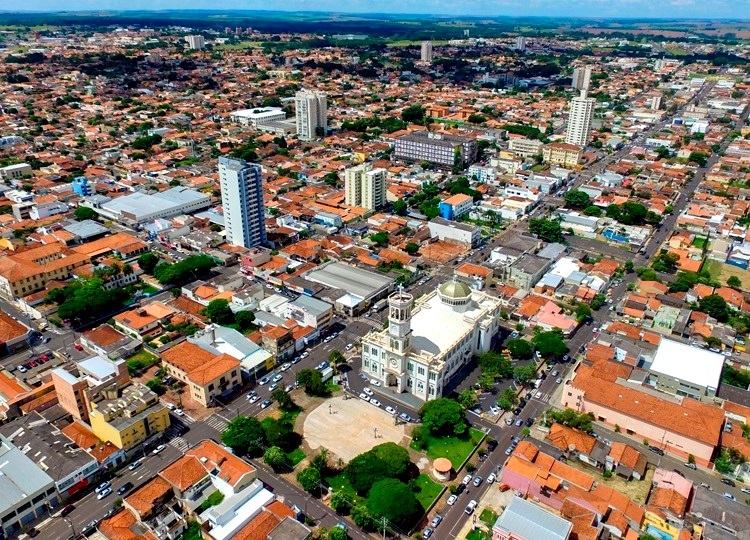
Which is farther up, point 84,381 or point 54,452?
point 84,381

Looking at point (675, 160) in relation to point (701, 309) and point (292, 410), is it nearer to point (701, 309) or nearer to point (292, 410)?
point (701, 309)

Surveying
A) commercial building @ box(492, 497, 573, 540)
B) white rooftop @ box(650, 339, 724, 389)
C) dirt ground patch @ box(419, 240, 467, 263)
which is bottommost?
dirt ground patch @ box(419, 240, 467, 263)

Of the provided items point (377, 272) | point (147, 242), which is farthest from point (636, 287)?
point (147, 242)

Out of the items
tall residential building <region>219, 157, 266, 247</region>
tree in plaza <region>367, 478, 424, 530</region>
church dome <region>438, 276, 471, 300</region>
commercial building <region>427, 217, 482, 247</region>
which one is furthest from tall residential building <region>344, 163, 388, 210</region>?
tree in plaza <region>367, 478, 424, 530</region>

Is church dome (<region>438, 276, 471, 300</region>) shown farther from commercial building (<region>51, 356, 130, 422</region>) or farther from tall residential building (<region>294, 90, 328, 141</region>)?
tall residential building (<region>294, 90, 328, 141</region>)

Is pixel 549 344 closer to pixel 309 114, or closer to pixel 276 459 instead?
pixel 276 459

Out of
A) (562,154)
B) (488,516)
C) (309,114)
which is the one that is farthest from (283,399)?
(309,114)
